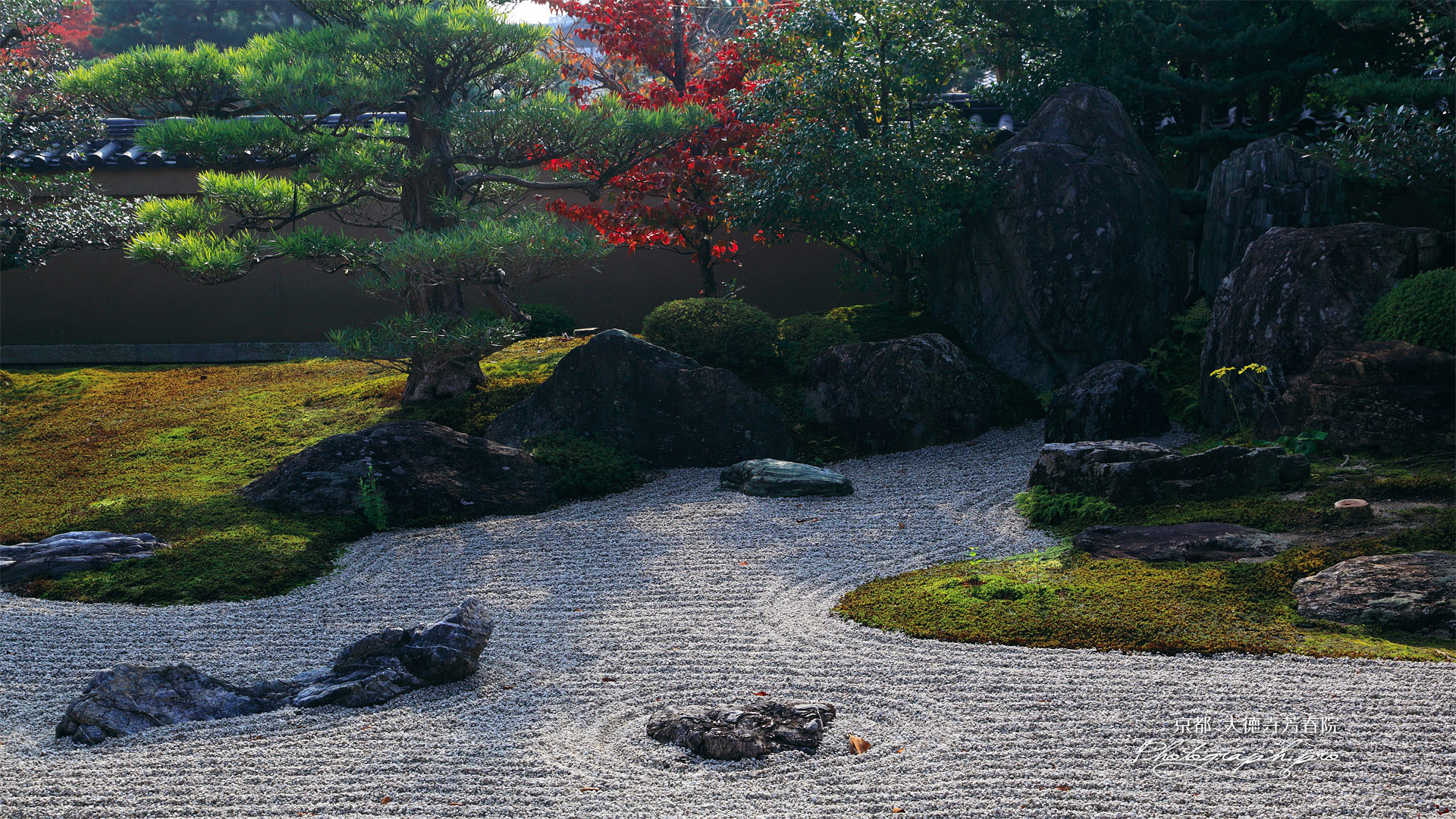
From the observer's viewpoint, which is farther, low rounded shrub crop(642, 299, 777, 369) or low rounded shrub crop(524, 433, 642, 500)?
low rounded shrub crop(642, 299, 777, 369)

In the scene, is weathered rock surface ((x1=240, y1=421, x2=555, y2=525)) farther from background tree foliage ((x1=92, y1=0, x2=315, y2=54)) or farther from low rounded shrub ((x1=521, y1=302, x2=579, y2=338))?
background tree foliage ((x1=92, y1=0, x2=315, y2=54))

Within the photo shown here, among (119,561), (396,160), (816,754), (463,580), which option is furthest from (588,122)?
(816,754)

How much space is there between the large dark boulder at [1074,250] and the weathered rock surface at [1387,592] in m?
5.23

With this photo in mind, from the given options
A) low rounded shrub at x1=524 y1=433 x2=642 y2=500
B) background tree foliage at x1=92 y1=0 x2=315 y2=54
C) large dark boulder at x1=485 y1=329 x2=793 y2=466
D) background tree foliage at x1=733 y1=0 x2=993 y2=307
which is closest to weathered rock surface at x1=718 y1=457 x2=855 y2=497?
large dark boulder at x1=485 y1=329 x2=793 y2=466

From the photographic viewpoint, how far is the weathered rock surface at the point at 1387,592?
4832 mm

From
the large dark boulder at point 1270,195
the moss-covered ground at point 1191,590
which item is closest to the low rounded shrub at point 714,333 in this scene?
the moss-covered ground at point 1191,590

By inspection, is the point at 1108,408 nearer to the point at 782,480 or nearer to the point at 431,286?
the point at 782,480

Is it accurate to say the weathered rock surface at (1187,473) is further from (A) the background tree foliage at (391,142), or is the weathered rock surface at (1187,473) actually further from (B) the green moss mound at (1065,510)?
(A) the background tree foliage at (391,142)

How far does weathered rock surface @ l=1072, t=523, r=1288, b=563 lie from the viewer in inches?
232

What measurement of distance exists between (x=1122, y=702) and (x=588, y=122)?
6697mm

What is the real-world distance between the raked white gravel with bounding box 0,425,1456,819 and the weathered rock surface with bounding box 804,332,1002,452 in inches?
116

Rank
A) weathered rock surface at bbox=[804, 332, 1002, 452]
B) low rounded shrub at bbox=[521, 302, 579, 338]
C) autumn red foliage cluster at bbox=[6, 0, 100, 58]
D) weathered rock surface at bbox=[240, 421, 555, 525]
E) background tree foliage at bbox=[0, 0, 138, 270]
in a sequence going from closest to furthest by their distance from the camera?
1. weathered rock surface at bbox=[240, 421, 555, 525]
2. weathered rock surface at bbox=[804, 332, 1002, 452]
3. background tree foliage at bbox=[0, 0, 138, 270]
4. low rounded shrub at bbox=[521, 302, 579, 338]
5. autumn red foliage cluster at bbox=[6, 0, 100, 58]

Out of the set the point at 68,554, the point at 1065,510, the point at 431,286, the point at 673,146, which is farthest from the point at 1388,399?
the point at 68,554

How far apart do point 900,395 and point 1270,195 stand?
4.08 m
